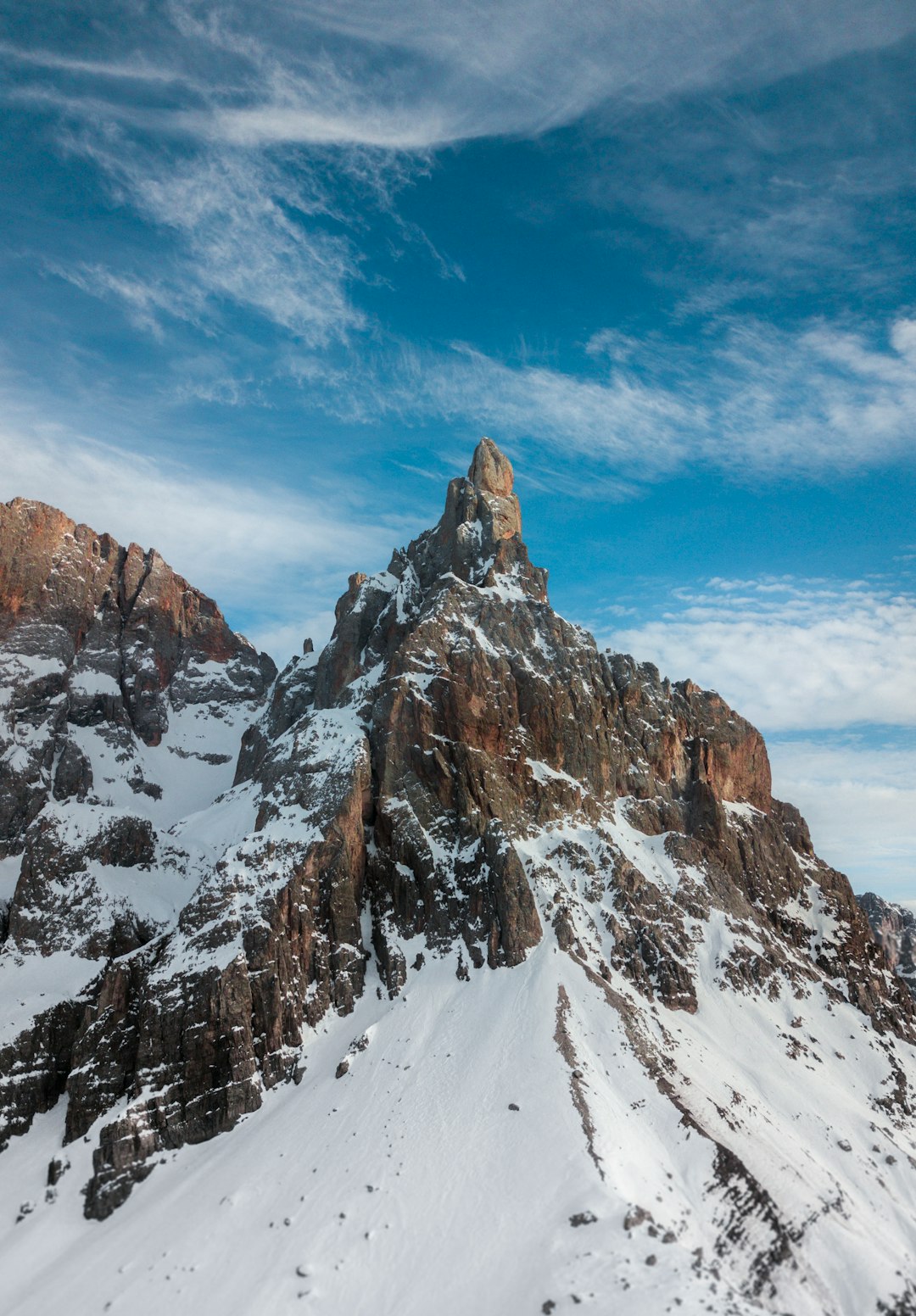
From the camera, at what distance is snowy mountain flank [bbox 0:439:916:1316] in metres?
55.6

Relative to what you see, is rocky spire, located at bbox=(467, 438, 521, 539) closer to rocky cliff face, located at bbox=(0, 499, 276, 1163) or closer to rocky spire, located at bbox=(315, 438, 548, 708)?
rocky spire, located at bbox=(315, 438, 548, 708)

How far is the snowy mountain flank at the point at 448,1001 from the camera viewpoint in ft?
182

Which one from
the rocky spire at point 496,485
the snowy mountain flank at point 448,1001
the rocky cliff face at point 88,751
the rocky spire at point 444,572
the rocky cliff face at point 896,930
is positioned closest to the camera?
the snowy mountain flank at point 448,1001

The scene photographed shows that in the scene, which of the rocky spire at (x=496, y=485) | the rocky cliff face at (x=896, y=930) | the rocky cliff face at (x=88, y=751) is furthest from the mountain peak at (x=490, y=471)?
the rocky cliff face at (x=896, y=930)

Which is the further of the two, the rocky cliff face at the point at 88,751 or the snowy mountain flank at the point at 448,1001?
the rocky cliff face at the point at 88,751

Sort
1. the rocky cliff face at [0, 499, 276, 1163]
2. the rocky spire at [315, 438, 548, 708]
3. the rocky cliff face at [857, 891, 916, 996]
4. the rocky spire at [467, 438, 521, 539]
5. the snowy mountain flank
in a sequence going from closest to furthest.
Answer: the snowy mountain flank < the rocky cliff face at [0, 499, 276, 1163] < the rocky spire at [315, 438, 548, 708] < the rocky spire at [467, 438, 521, 539] < the rocky cliff face at [857, 891, 916, 996]

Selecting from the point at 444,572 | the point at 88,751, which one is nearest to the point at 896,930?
the point at 444,572

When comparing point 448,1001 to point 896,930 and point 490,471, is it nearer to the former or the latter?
point 490,471

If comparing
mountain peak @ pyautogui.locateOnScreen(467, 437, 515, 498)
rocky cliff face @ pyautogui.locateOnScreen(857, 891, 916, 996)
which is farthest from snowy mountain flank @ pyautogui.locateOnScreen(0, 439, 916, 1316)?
rocky cliff face @ pyautogui.locateOnScreen(857, 891, 916, 996)

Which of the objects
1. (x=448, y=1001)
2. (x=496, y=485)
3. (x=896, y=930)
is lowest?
(x=448, y=1001)

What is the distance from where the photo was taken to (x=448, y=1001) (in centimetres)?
8281

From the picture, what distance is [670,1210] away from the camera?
56344 mm

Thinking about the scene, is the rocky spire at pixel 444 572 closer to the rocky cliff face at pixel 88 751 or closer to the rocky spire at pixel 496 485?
the rocky spire at pixel 496 485

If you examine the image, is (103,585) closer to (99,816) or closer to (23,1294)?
(99,816)
